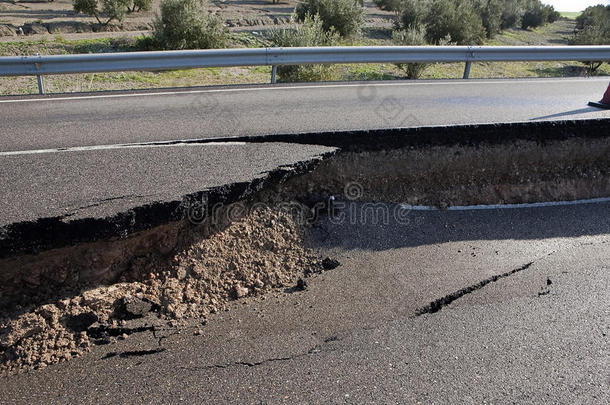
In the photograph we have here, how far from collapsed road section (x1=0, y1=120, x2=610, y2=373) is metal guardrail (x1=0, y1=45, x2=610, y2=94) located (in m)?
3.72

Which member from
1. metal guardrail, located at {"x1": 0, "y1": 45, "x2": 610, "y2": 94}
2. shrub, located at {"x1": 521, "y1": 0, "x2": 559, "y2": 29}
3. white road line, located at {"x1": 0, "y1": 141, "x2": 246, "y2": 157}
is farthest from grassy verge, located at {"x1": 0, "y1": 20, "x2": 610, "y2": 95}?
shrub, located at {"x1": 521, "y1": 0, "x2": 559, "y2": 29}

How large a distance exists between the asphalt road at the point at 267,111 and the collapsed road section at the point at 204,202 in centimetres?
41

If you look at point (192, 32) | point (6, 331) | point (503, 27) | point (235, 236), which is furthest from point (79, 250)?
point (503, 27)

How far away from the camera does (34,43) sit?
586 inches

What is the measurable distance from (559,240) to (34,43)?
16.1 metres

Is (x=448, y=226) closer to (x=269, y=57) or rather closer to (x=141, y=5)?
(x=269, y=57)

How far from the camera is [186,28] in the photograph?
14.0 meters

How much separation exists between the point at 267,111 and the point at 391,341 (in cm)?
427

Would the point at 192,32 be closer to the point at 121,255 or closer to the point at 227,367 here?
the point at 121,255

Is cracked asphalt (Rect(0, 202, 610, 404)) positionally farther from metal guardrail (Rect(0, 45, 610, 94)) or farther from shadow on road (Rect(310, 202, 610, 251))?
metal guardrail (Rect(0, 45, 610, 94))

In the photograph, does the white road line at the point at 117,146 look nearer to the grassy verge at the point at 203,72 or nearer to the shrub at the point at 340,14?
the grassy verge at the point at 203,72

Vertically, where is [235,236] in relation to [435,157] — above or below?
below

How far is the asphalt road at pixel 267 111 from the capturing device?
562cm

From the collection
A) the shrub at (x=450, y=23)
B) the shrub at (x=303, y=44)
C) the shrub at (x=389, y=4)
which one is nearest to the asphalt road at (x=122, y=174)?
the shrub at (x=303, y=44)
